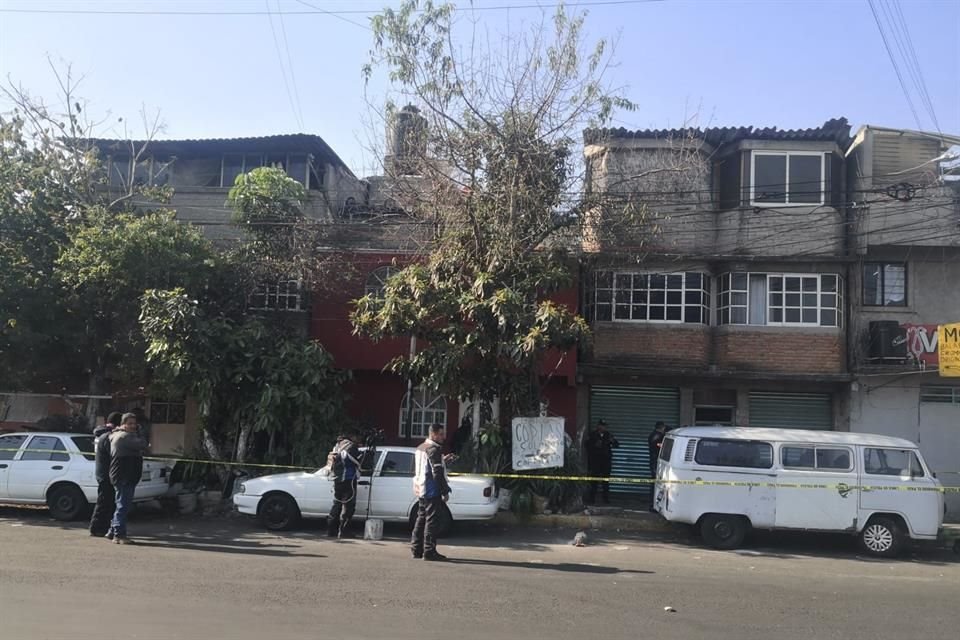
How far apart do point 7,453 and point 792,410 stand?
16366 mm

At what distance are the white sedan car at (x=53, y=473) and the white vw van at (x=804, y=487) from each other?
9153mm

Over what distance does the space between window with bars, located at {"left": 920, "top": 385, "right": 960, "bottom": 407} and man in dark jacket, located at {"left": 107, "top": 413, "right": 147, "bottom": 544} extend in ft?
54.0

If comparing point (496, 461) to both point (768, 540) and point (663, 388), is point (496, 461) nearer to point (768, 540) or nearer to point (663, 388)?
point (768, 540)

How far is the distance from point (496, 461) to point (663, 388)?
6005 mm

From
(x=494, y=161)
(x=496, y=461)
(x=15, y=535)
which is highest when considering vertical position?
(x=494, y=161)

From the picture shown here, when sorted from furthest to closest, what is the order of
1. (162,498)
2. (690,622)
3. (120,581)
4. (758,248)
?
(758,248) → (162,498) → (120,581) → (690,622)

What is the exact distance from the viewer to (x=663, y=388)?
17.8 meters

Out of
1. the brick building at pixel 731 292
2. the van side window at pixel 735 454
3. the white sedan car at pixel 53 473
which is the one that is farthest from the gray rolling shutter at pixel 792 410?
the white sedan car at pixel 53 473

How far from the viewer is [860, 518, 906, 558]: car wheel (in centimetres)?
1105

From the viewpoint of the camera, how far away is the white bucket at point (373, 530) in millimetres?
11234

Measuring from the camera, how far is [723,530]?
11.4 metres

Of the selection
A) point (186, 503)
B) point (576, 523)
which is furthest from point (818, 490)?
point (186, 503)

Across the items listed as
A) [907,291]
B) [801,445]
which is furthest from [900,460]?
[907,291]

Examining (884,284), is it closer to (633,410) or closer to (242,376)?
(633,410)
